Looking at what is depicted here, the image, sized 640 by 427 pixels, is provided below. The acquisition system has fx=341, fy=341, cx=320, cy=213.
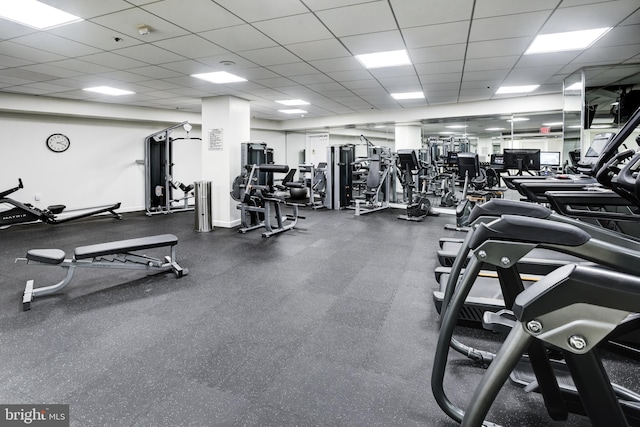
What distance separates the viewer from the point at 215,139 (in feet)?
21.5

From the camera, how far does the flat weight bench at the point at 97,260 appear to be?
10.1 ft

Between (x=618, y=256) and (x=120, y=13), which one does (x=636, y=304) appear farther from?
(x=120, y=13)

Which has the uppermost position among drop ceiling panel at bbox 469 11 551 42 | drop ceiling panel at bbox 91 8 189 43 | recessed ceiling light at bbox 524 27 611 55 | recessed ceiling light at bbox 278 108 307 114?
recessed ceiling light at bbox 278 108 307 114

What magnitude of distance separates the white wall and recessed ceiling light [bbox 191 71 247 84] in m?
4.14

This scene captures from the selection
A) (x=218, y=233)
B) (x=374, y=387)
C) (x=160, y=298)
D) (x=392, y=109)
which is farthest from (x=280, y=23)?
(x=392, y=109)

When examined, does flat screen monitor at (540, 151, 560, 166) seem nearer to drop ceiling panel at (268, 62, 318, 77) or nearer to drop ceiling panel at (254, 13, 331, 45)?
drop ceiling panel at (268, 62, 318, 77)

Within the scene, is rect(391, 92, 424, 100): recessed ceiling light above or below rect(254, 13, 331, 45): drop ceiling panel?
above

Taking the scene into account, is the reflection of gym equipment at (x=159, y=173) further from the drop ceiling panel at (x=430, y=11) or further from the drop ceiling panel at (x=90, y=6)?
the drop ceiling panel at (x=430, y=11)

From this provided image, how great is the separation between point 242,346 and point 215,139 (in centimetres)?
506

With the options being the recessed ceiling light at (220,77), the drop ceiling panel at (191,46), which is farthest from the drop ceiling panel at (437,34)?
the recessed ceiling light at (220,77)

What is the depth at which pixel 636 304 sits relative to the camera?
0.65m

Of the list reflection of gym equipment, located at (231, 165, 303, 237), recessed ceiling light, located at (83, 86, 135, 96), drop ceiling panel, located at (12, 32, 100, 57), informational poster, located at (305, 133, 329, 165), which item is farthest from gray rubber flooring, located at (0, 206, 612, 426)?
informational poster, located at (305, 133, 329, 165)

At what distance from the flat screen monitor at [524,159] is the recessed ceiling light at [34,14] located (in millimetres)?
5948

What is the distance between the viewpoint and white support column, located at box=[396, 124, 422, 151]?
939 centimetres
